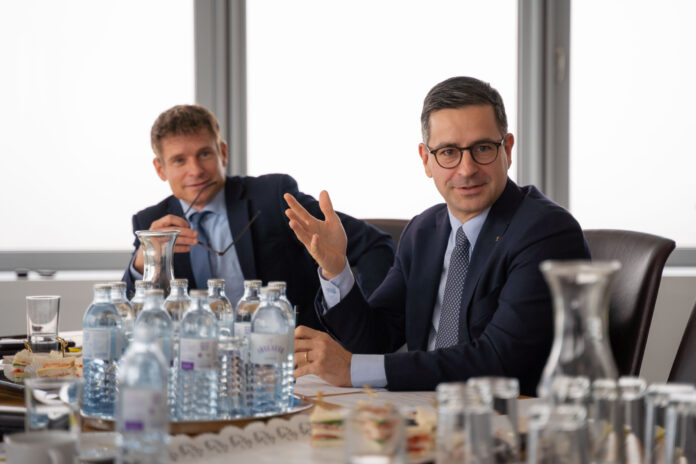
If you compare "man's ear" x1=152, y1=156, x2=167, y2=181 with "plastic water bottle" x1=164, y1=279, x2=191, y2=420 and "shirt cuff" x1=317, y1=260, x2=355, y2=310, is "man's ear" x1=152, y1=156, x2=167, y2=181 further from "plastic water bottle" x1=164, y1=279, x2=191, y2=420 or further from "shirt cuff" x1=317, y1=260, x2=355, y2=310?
"plastic water bottle" x1=164, y1=279, x2=191, y2=420

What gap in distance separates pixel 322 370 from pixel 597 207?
302 cm

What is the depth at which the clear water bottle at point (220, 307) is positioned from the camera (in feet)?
5.38

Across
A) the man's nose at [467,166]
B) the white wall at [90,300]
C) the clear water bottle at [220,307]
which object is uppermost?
the man's nose at [467,166]

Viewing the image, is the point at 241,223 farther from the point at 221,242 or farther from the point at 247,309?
the point at 247,309

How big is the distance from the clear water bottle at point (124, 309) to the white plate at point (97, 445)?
34 centimetres

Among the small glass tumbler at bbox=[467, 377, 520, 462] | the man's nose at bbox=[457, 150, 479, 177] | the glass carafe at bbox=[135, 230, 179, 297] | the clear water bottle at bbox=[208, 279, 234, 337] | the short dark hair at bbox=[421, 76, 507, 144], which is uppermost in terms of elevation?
the short dark hair at bbox=[421, 76, 507, 144]

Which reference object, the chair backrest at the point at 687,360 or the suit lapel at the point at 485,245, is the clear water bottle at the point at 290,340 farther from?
the chair backrest at the point at 687,360

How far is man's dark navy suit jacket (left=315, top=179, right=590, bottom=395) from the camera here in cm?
193

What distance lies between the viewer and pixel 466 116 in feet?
7.48

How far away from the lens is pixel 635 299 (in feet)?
7.07

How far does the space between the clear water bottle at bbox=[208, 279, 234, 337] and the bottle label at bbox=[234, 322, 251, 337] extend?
0.04 ft

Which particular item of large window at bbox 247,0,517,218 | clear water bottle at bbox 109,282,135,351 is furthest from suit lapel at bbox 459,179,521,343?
large window at bbox 247,0,517,218

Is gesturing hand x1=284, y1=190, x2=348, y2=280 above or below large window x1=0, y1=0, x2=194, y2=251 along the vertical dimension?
below

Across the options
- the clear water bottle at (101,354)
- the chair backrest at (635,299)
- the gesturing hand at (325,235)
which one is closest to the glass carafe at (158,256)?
the clear water bottle at (101,354)
